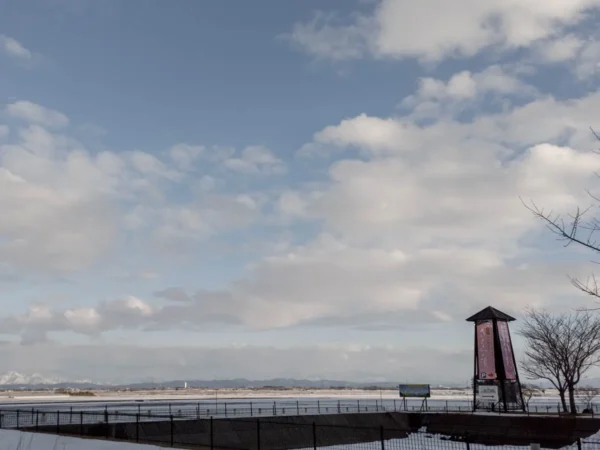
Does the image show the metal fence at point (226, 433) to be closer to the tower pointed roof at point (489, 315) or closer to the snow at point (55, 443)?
the snow at point (55, 443)

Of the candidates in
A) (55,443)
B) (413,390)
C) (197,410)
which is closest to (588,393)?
(413,390)

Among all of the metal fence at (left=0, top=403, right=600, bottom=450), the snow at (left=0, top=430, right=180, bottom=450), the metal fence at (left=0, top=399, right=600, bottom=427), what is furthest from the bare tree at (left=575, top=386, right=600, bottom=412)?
the snow at (left=0, top=430, right=180, bottom=450)

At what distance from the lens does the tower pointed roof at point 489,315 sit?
55312 mm

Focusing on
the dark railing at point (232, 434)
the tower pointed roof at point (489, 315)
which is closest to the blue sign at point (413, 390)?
the tower pointed roof at point (489, 315)

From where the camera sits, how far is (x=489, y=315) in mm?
55562

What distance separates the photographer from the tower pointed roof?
55.3 metres

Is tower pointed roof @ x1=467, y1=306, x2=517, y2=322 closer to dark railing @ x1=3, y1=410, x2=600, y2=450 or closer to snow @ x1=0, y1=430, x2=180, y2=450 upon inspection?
dark railing @ x1=3, y1=410, x2=600, y2=450

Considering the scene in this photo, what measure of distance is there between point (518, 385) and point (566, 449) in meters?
14.9

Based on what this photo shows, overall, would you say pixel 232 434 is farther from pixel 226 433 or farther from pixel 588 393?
pixel 588 393

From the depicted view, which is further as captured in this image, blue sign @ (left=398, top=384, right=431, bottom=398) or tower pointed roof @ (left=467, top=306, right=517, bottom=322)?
blue sign @ (left=398, top=384, right=431, bottom=398)

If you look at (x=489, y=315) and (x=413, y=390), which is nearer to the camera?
(x=489, y=315)

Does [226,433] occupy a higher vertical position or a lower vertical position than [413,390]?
lower

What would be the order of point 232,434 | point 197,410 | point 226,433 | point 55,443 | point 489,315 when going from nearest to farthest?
point 55,443 < point 226,433 < point 232,434 < point 197,410 < point 489,315

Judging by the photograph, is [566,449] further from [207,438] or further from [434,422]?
[207,438]
